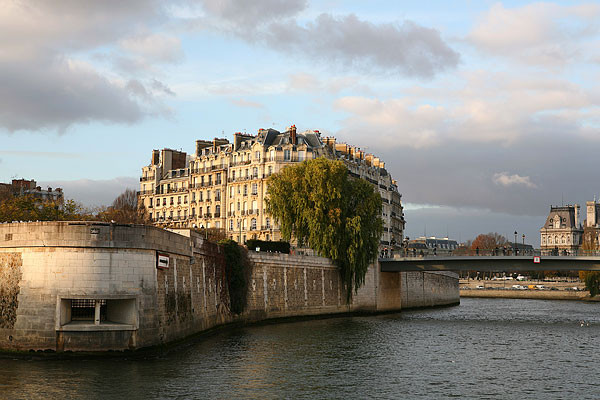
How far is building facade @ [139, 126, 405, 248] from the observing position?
98312mm

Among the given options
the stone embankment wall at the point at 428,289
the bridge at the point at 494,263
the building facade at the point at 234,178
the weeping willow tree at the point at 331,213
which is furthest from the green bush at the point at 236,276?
the building facade at the point at 234,178

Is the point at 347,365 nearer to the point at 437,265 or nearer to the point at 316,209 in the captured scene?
the point at 316,209

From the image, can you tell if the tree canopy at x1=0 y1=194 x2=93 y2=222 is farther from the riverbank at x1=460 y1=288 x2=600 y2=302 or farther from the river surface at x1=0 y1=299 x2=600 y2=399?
the riverbank at x1=460 y1=288 x2=600 y2=302

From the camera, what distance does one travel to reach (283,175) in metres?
71.4

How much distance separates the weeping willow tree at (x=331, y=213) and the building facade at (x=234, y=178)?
75.6 ft

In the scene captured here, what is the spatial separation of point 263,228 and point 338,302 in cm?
3000

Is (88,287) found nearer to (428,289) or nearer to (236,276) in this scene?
(236,276)

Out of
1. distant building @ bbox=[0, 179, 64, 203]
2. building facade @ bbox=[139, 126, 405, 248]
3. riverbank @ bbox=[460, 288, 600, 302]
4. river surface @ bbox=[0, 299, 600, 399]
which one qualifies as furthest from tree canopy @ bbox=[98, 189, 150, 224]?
riverbank @ bbox=[460, 288, 600, 302]

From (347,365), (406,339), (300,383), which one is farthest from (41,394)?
(406,339)

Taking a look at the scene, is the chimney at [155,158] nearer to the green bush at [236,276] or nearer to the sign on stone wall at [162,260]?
the green bush at [236,276]

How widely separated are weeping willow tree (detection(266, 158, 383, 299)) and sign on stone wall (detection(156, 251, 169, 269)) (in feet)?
104

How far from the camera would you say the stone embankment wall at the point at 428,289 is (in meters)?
89.4

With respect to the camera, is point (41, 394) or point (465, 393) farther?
point (465, 393)

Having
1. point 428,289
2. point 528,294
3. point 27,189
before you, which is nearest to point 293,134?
point 428,289
